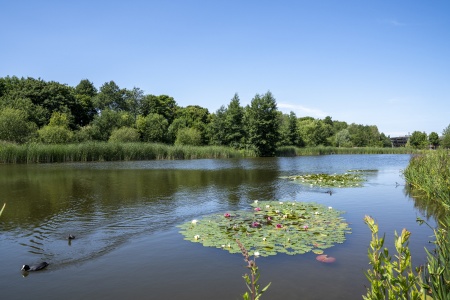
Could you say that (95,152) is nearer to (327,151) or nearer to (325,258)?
(325,258)

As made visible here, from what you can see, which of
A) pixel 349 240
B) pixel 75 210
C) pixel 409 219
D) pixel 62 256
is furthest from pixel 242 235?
pixel 75 210

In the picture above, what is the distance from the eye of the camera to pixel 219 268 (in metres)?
5.97

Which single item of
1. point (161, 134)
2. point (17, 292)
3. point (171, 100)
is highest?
point (171, 100)

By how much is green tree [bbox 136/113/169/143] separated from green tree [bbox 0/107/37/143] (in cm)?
2493

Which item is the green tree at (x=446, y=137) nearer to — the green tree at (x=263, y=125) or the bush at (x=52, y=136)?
the green tree at (x=263, y=125)

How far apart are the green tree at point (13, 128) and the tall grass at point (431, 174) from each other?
40202 millimetres

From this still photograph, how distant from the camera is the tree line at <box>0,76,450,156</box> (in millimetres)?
43209

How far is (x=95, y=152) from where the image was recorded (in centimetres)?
3581

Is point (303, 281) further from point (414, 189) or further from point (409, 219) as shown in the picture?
point (414, 189)

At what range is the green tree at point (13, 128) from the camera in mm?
37938

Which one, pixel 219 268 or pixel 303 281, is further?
pixel 219 268

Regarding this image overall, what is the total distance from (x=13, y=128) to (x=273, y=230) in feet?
132

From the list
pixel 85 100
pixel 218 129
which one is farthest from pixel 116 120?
pixel 218 129

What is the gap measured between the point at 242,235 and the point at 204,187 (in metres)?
8.99
